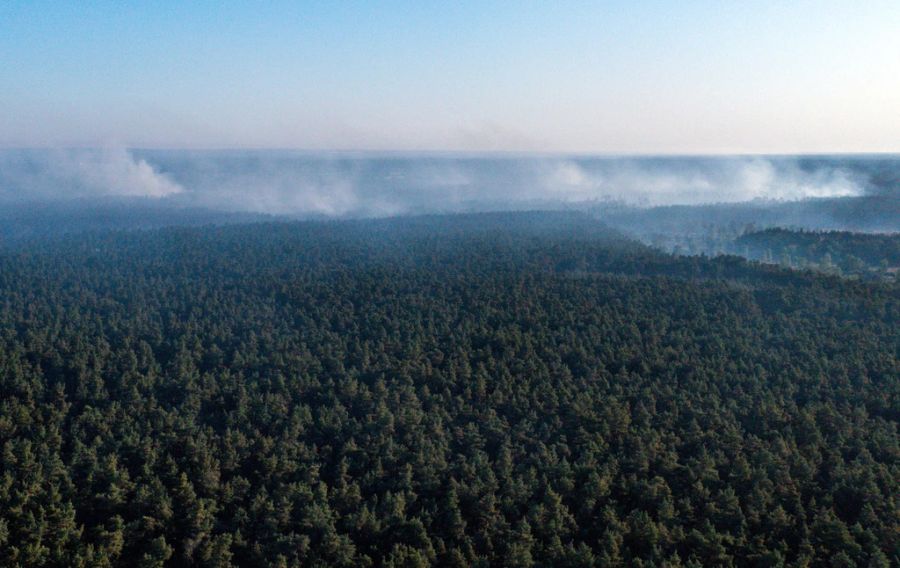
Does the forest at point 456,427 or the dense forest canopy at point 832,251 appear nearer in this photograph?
the forest at point 456,427

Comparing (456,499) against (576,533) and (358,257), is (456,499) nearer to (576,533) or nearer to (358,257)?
(576,533)

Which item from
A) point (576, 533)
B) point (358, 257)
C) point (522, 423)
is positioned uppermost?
point (358, 257)

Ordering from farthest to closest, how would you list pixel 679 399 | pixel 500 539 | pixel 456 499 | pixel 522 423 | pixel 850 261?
pixel 850 261 → pixel 679 399 → pixel 522 423 → pixel 456 499 → pixel 500 539

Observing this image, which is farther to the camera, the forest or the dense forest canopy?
the dense forest canopy

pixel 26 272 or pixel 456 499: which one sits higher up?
pixel 26 272

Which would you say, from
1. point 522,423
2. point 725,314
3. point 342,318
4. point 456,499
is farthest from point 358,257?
point 456,499

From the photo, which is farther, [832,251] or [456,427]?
[832,251]

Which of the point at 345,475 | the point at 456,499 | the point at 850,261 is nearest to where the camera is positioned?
the point at 456,499

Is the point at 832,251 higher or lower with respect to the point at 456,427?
higher
